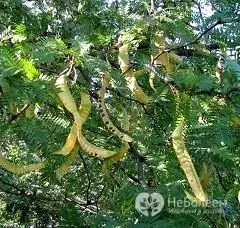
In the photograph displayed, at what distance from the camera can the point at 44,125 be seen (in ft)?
6.08

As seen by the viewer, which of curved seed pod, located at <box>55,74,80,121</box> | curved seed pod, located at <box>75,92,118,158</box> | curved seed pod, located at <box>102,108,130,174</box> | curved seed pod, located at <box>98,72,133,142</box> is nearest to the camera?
curved seed pod, located at <box>55,74,80,121</box>

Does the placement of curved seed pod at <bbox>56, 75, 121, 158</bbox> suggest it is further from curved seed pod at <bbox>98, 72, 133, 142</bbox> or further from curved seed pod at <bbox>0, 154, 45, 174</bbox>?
curved seed pod at <bbox>0, 154, 45, 174</bbox>

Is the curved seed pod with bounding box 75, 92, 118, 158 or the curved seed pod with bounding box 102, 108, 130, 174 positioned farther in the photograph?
the curved seed pod with bounding box 102, 108, 130, 174

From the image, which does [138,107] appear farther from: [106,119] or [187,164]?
[187,164]

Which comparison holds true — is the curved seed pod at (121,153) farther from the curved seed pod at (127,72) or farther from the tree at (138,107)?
the curved seed pod at (127,72)

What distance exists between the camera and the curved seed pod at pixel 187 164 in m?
1.67

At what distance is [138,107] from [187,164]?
2.19ft

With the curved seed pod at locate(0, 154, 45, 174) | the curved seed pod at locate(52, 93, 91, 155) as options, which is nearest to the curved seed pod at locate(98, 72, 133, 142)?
the curved seed pod at locate(52, 93, 91, 155)

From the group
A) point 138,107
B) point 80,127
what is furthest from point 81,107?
point 138,107

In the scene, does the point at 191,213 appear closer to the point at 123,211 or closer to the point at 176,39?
the point at 123,211

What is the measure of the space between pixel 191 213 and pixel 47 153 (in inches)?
22.4

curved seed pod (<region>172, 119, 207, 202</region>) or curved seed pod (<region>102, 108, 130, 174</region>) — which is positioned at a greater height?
curved seed pod (<region>102, 108, 130, 174</region>)

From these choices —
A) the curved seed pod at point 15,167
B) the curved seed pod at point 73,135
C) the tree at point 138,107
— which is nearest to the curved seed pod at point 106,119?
the tree at point 138,107

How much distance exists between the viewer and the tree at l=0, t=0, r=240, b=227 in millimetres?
1619
